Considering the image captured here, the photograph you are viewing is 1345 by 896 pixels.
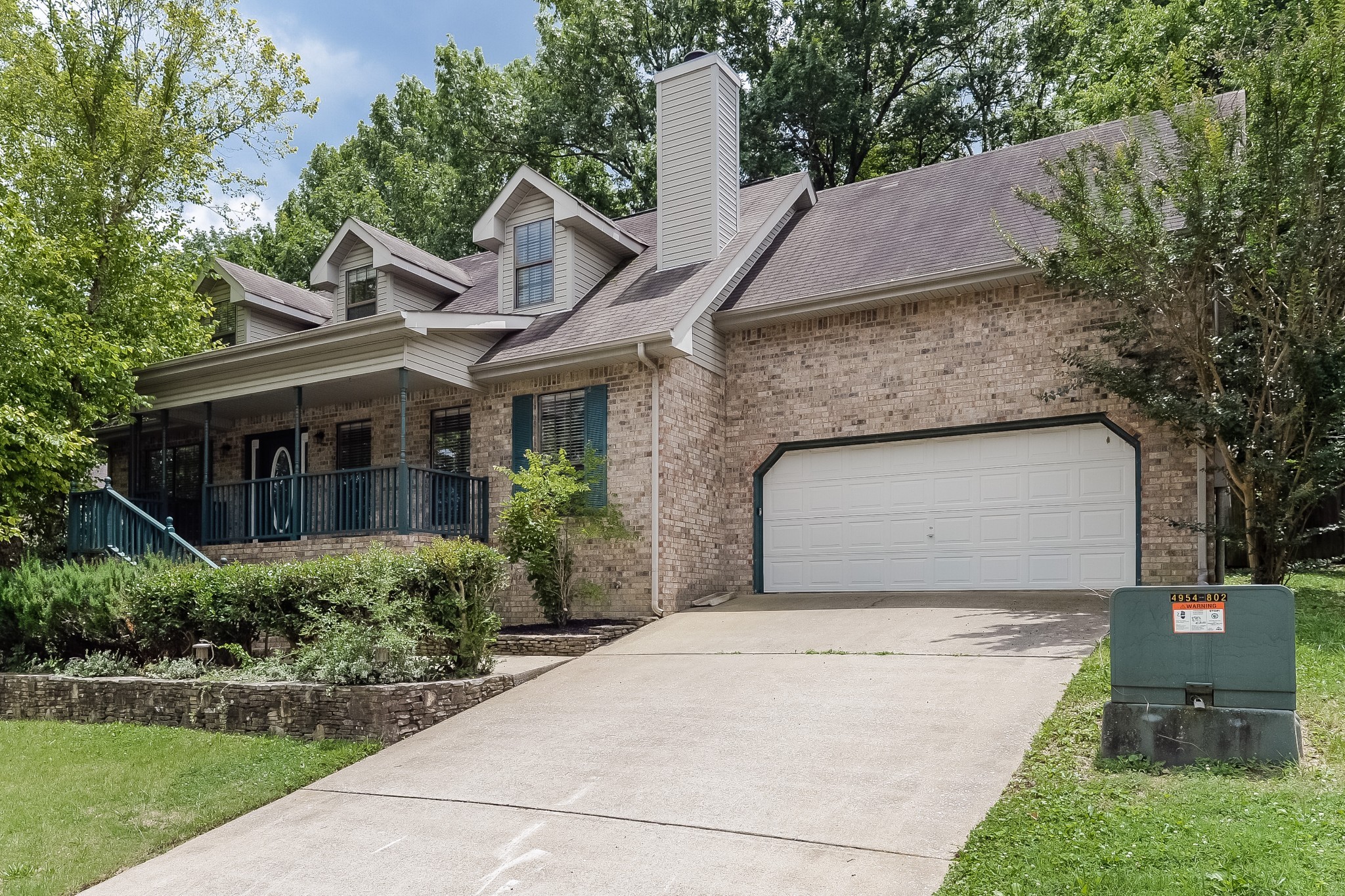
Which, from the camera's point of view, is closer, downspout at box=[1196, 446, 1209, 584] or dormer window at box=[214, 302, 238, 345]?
downspout at box=[1196, 446, 1209, 584]

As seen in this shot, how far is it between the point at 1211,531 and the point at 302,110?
16684 millimetres

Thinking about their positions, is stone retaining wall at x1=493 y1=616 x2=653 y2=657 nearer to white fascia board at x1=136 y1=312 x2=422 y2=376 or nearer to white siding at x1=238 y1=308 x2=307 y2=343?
white fascia board at x1=136 y1=312 x2=422 y2=376

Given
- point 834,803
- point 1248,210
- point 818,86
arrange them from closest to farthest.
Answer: point 834,803, point 1248,210, point 818,86

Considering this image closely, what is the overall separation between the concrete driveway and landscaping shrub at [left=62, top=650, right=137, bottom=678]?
4.55 meters

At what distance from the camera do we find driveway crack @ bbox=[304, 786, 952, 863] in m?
5.52

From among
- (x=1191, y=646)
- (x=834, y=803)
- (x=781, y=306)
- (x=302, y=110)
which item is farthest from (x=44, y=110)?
(x=1191, y=646)

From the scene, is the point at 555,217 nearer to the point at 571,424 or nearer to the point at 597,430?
the point at 571,424

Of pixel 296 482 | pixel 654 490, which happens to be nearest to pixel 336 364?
pixel 296 482

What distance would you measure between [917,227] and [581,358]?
5.43m

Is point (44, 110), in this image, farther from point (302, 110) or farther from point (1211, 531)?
point (1211, 531)

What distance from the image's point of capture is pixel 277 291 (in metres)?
20.0

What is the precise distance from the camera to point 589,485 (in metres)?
14.0

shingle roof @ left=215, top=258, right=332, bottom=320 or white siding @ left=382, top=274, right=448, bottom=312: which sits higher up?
shingle roof @ left=215, top=258, right=332, bottom=320

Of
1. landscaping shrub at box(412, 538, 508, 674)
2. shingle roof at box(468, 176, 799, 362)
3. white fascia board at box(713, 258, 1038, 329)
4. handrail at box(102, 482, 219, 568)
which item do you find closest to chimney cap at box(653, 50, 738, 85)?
Result: shingle roof at box(468, 176, 799, 362)
